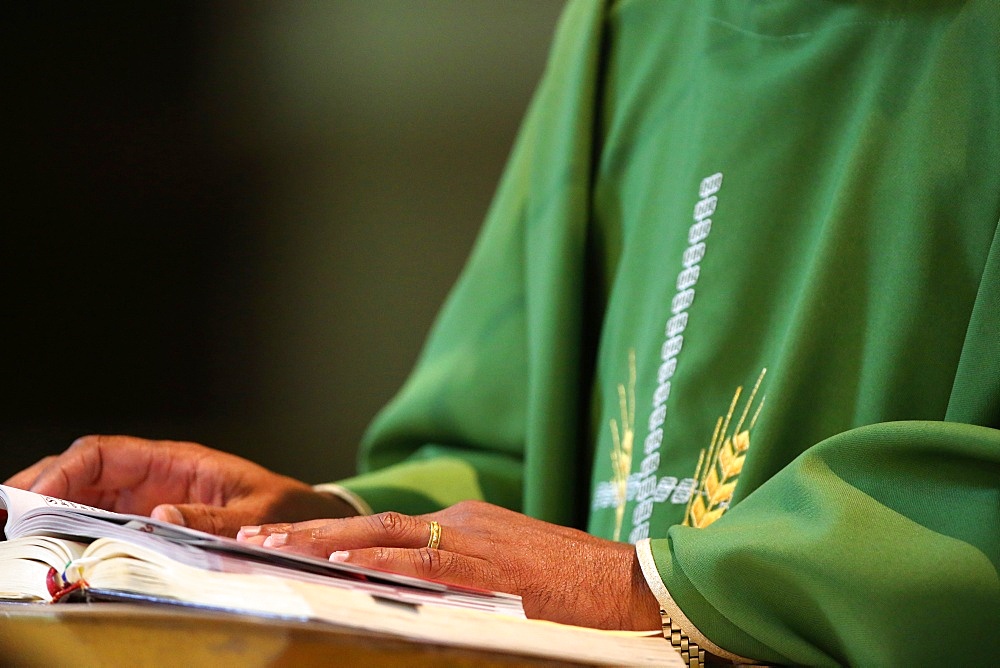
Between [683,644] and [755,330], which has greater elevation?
[755,330]

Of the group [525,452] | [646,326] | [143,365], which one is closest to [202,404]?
[143,365]

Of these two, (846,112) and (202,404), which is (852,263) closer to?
(846,112)

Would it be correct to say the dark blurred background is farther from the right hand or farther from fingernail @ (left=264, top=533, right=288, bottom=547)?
fingernail @ (left=264, top=533, right=288, bottom=547)

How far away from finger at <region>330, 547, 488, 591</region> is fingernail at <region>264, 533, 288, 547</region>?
0.10ft

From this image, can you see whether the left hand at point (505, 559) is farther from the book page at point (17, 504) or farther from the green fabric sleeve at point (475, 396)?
the green fabric sleeve at point (475, 396)

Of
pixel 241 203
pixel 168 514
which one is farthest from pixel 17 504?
pixel 241 203

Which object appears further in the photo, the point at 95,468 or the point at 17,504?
the point at 95,468

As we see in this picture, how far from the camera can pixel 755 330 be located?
733mm

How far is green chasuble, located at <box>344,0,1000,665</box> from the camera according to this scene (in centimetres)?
52

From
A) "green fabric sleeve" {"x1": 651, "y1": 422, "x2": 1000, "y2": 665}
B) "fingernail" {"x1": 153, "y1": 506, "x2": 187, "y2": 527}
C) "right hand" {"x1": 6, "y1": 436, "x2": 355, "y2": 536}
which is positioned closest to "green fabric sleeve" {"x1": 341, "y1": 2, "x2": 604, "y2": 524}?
"right hand" {"x1": 6, "y1": 436, "x2": 355, "y2": 536}

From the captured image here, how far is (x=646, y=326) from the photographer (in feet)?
2.70

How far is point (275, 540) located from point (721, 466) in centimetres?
35

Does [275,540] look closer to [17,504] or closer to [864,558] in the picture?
[17,504]

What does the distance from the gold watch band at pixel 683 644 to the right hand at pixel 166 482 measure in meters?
0.32
